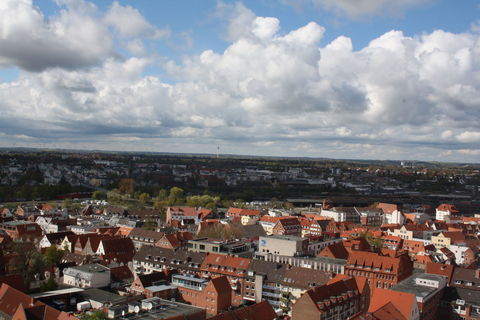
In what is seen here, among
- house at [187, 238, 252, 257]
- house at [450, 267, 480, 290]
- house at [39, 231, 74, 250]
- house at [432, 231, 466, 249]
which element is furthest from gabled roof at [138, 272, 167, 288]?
house at [432, 231, 466, 249]

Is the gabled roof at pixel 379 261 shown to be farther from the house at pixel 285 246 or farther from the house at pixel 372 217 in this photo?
the house at pixel 372 217

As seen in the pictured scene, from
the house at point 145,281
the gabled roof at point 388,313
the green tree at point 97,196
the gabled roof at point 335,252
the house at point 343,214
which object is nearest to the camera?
the gabled roof at point 388,313

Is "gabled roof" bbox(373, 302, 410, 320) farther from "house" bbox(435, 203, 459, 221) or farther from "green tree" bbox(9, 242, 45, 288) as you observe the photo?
"house" bbox(435, 203, 459, 221)

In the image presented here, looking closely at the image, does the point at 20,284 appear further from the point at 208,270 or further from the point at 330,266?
the point at 330,266

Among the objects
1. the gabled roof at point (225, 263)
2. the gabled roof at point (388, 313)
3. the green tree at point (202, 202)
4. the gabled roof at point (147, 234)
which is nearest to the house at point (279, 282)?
the gabled roof at point (225, 263)

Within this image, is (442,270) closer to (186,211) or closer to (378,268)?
(378,268)

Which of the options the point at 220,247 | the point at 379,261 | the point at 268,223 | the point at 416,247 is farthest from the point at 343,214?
the point at 379,261
